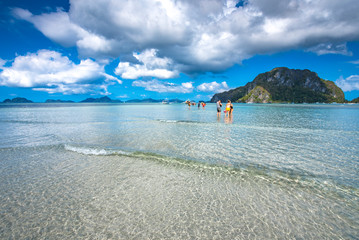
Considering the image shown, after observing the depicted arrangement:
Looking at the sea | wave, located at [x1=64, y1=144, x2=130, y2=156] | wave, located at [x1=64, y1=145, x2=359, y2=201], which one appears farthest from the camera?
wave, located at [x1=64, y1=144, x2=130, y2=156]

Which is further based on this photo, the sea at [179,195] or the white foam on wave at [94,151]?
the white foam on wave at [94,151]

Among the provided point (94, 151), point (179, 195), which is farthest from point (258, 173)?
point (94, 151)

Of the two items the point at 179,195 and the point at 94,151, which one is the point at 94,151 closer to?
the point at 94,151

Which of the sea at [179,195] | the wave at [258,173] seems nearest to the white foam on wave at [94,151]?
the wave at [258,173]

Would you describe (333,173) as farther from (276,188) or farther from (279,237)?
(279,237)

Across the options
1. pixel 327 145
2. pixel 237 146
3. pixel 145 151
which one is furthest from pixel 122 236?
pixel 327 145

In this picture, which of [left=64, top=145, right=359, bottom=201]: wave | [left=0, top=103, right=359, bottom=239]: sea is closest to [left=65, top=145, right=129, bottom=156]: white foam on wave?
[left=64, top=145, right=359, bottom=201]: wave

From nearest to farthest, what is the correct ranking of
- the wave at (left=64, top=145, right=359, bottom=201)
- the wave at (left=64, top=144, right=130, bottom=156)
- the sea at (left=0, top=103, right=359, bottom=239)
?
1. the sea at (left=0, top=103, right=359, bottom=239)
2. the wave at (left=64, top=145, right=359, bottom=201)
3. the wave at (left=64, top=144, right=130, bottom=156)

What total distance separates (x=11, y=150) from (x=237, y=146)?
1624 cm

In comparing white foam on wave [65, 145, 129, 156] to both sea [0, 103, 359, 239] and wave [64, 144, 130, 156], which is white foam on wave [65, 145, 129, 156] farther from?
sea [0, 103, 359, 239]

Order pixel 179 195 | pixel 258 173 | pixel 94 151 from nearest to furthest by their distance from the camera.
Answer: pixel 179 195 < pixel 258 173 < pixel 94 151

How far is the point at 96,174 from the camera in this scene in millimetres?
7910

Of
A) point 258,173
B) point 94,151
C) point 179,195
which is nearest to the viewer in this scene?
point 179,195

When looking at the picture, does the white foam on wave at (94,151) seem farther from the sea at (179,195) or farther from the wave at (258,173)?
the sea at (179,195)
